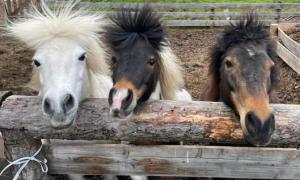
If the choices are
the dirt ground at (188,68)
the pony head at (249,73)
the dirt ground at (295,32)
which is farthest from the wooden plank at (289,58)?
the pony head at (249,73)

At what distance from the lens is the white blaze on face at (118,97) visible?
7.99 feet

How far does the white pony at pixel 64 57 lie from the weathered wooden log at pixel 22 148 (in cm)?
32

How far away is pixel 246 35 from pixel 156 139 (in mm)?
1018

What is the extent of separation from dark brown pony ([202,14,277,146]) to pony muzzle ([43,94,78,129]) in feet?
3.56

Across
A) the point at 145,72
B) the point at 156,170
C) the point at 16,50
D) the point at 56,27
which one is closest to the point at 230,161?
the point at 156,170

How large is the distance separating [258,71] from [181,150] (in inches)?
29.4

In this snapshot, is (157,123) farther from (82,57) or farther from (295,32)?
(295,32)

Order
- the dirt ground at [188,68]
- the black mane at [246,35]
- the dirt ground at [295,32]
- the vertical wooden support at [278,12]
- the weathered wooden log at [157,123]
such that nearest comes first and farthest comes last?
the weathered wooden log at [157,123] < the black mane at [246,35] < the dirt ground at [188,68] < the dirt ground at [295,32] < the vertical wooden support at [278,12]

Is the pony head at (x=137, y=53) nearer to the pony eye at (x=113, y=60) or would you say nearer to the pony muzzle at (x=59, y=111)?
the pony eye at (x=113, y=60)

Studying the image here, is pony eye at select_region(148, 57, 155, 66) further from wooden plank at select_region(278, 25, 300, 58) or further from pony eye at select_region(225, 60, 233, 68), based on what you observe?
wooden plank at select_region(278, 25, 300, 58)

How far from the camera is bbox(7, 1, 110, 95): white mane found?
301 cm

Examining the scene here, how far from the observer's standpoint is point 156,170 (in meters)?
2.76

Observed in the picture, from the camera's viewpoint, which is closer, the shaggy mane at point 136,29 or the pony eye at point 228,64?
the pony eye at point 228,64

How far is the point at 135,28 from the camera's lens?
10.0ft
